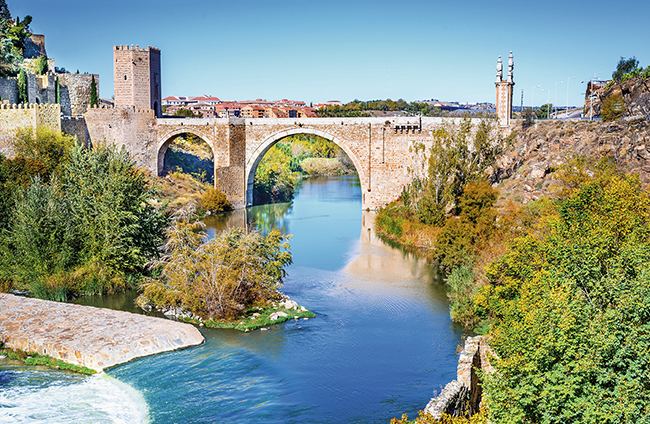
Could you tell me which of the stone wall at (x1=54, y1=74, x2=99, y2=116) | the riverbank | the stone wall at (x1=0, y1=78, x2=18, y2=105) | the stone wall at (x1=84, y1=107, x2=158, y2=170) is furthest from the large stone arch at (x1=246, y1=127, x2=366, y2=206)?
the riverbank

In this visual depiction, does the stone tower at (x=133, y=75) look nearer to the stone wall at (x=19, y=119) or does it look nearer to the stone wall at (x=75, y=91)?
the stone wall at (x=75, y=91)

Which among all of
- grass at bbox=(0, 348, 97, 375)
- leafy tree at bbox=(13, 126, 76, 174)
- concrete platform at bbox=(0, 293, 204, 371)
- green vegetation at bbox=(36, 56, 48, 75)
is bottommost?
grass at bbox=(0, 348, 97, 375)

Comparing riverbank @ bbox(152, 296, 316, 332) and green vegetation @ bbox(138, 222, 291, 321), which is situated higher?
green vegetation @ bbox(138, 222, 291, 321)

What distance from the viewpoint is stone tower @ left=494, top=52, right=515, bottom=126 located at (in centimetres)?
2625

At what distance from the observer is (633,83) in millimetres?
23047

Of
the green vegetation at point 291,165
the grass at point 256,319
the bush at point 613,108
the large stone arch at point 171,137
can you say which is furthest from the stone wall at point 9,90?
the bush at point 613,108

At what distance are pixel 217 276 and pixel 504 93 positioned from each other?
1698cm

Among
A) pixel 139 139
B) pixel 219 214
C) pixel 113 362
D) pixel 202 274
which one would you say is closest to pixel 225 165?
pixel 219 214

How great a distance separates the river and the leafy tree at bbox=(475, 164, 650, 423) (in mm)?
2778

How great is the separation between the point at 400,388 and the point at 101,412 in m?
4.90

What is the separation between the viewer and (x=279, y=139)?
102 ft

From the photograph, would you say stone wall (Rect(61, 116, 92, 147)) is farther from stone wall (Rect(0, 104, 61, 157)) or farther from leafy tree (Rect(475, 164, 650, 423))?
leafy tree (Rect(475, 164, 650, 423))

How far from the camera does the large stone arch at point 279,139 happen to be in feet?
96.9

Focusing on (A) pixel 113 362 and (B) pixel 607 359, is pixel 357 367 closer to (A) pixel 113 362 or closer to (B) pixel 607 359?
(A) pixel 113 362
